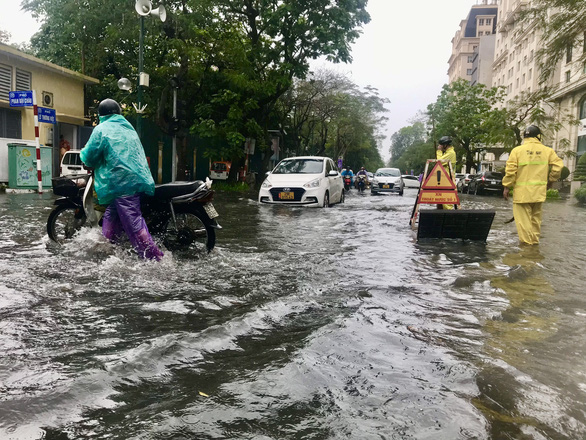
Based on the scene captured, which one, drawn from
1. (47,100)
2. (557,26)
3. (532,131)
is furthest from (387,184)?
(532,131)

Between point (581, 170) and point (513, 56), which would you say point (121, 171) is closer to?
point (581, 170)

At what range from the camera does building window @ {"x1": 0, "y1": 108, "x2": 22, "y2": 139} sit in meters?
20.0

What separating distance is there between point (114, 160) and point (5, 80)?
17768 mm

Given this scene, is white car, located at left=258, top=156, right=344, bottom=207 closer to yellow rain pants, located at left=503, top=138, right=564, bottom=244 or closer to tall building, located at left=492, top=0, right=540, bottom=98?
yellow rain pants, located at left=503, top=138, right=564, bottom=244

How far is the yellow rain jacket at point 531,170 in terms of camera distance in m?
8.20

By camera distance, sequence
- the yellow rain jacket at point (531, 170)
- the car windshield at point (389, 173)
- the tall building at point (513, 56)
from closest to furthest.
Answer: the yellow rain jacket at point (531, 170)
the car windshield at point (389, 173)
the tall building at point (513, 56)

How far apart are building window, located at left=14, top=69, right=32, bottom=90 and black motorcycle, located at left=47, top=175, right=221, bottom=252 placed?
16.6 meters

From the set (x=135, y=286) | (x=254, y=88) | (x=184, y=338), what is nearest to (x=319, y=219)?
(x=135, y=286)

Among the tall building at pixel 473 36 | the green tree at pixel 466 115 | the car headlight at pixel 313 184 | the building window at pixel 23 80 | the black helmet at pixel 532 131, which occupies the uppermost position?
the tall building at pixel 473 36

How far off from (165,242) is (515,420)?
4795 mm

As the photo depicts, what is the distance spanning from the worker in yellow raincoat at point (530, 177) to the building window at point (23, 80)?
19.0 metres

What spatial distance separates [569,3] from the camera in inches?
512

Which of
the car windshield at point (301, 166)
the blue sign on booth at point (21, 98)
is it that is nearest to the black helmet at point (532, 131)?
the car windshield at point (301, 166)

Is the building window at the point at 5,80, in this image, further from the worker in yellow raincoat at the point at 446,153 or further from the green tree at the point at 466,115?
the green tree at the point at 466,115
